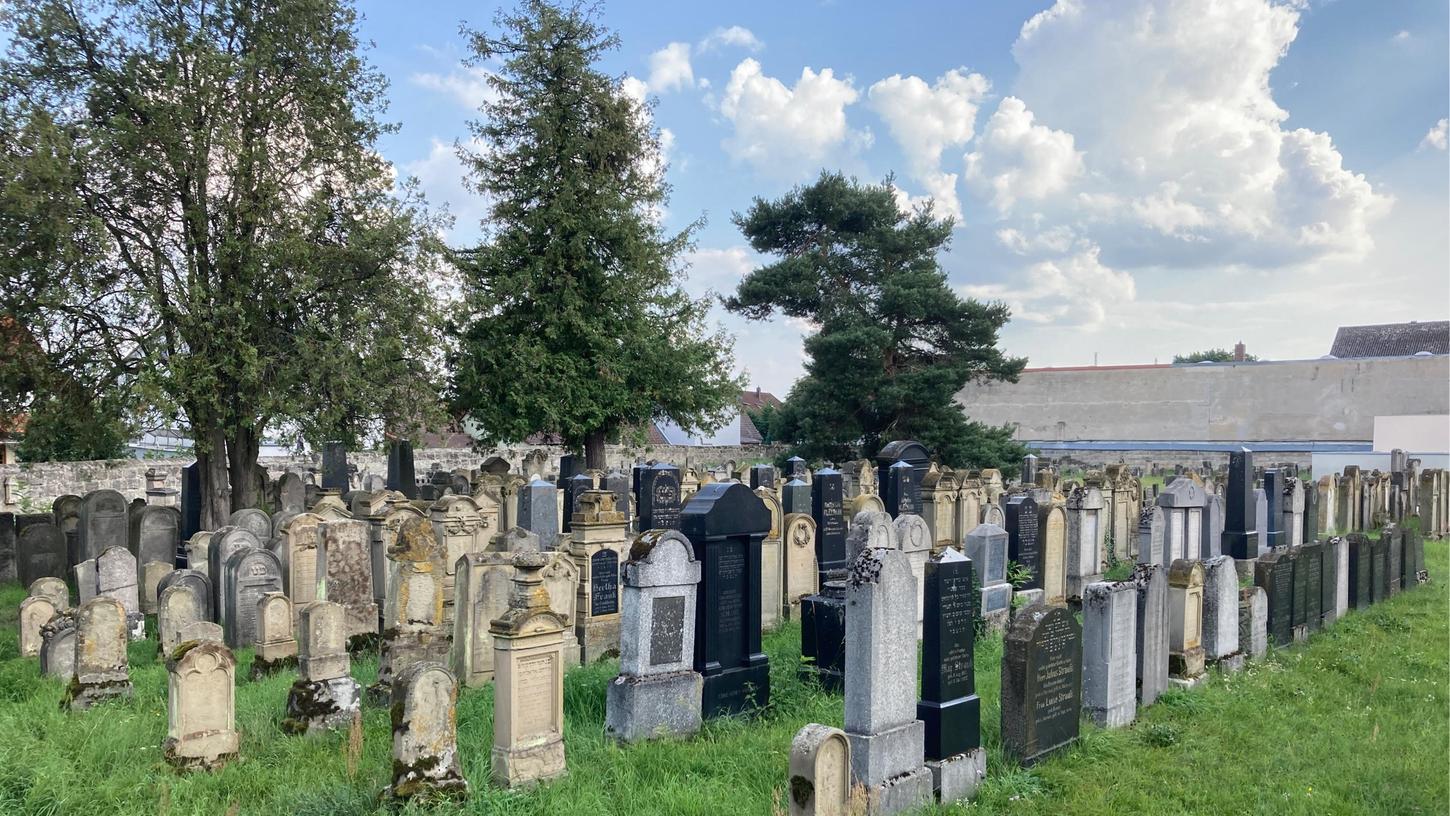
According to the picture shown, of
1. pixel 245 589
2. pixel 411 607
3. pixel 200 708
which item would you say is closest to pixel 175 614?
pixel 245 589

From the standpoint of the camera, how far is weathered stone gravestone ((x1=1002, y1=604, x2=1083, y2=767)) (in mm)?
6211

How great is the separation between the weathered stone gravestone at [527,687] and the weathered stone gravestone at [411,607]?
6.69 feet

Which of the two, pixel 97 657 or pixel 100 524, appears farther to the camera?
pixel 100 524

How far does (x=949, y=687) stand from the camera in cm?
594

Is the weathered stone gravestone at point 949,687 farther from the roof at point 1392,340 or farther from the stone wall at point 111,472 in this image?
the roof at point 1392,340

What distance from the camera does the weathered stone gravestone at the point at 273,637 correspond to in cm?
833

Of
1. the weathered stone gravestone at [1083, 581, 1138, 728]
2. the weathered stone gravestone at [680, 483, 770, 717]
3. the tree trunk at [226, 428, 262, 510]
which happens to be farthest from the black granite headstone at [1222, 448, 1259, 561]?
the tree trunk at [226, 428, 262, 510]

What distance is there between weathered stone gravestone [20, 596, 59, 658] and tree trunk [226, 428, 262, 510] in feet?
20.6

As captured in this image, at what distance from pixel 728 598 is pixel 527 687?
2010 millimetres

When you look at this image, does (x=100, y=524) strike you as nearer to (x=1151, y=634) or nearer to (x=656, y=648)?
(x=656, y=648)

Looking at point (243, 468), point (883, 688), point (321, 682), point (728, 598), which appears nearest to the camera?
point (883, 688)

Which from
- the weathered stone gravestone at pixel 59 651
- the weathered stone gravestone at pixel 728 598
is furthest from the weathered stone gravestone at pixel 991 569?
the weathered stone gravestone at pixel 59 651

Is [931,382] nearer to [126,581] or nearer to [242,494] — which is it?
[242,494]

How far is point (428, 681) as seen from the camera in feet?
17.4
